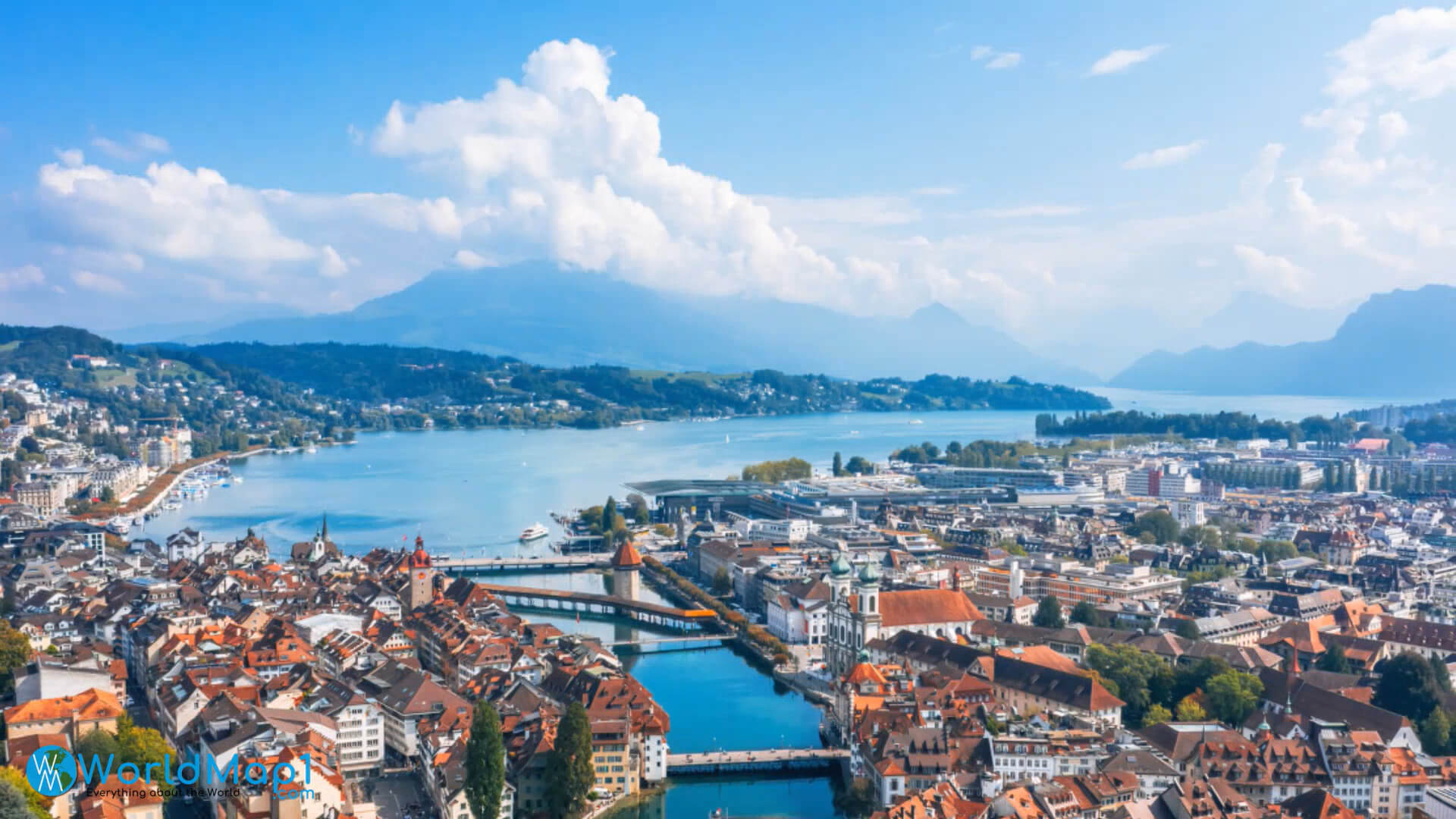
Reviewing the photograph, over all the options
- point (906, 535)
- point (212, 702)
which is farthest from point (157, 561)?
point (906, 535)

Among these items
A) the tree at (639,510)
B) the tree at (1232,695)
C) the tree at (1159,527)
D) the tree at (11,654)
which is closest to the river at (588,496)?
the tree at (639,510)

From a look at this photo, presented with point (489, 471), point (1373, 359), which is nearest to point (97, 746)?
point (489, 471)

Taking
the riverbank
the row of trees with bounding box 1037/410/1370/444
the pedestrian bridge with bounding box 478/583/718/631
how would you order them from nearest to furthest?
the pedestrian bridge with bounding box 478/583/718/631 < the riverbank < the row of trees with bounding box 1037/410/1370/444

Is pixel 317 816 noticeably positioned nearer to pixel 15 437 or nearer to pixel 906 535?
pixel 906 535

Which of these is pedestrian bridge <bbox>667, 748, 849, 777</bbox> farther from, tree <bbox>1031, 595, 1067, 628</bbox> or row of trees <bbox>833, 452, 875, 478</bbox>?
row of trees <bbox>833, 452, 875, 478</bbox>

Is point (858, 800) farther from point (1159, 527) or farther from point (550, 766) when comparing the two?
point (1159, 527)

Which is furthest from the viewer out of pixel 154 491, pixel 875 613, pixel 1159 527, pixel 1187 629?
pixel 154 491

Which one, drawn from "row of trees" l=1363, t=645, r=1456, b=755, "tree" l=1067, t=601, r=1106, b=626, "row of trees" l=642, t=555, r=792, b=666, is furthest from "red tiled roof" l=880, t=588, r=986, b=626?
"row of trees" l=1363, t=645, r=1456, b=755
